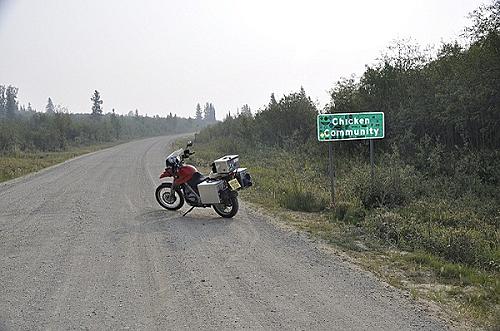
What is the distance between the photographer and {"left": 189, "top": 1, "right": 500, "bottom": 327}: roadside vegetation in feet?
19.4

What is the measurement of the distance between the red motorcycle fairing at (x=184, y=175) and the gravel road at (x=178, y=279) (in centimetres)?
71

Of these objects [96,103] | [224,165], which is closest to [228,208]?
[224,165]

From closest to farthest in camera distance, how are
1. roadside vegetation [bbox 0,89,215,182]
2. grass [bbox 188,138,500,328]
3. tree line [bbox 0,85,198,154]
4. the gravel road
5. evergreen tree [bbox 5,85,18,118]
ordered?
the gravel road
grass [bbox 188,138,500,328]
roadside vegetation [bbox 0,89,215,182]
tree line [bbox 0,85,198,154]
evergreen tree [bbox 5,85,18,118]

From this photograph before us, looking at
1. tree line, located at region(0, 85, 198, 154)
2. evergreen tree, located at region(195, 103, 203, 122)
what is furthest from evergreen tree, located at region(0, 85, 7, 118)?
evergreen tree, located at region(195, 103, 203, 122)

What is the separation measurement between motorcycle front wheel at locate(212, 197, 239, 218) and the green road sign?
230 centimetres

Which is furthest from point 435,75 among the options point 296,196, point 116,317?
point 116,317

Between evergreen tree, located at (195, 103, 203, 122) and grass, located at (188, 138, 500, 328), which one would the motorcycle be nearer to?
grass, located at (188, 138, 500, 328)

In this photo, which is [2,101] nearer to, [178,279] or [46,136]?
[46,136]

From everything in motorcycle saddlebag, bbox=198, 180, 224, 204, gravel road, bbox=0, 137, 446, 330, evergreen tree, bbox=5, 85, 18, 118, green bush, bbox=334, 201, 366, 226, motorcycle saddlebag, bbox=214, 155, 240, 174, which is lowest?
gravel road, bbox=0, 137, 446, 330

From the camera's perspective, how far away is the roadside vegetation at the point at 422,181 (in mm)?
5902

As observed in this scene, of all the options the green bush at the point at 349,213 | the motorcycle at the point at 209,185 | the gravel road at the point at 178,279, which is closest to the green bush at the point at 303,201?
the green bush at the point at 349,213

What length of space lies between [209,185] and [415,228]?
12.5 feet

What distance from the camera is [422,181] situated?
1190 centimetres

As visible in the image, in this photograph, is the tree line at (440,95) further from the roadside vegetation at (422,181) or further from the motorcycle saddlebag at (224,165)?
the motorcycle saddlebag at (224,165)
